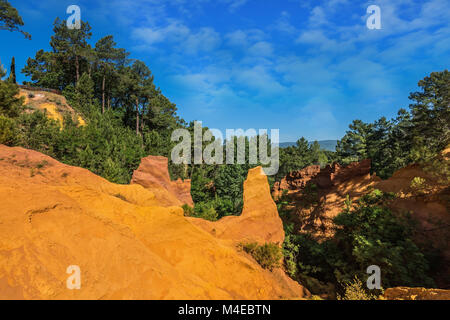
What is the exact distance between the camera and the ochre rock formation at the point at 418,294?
4.95 m

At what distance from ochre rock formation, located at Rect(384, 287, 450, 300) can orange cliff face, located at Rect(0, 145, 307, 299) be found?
121 inches

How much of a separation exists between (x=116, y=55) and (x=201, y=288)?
44475 mm

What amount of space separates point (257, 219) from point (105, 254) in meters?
8.59

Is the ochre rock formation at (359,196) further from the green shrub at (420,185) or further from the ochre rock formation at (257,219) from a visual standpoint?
the ochre rock formation at (257,219)

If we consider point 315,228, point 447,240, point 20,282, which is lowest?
point 315,228

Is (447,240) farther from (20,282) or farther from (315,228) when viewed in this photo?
(20,282)

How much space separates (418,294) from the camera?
5250 millimetres

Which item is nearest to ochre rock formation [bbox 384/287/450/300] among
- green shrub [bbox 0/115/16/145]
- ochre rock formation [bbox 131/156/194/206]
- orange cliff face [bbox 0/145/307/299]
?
orange cliff face [bbox 0/145/307/299]

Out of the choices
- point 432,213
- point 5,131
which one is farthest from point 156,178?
point 432,213

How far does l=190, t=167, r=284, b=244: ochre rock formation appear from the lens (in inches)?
427

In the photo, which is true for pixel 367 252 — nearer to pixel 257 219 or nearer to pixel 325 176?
pixel 257 219

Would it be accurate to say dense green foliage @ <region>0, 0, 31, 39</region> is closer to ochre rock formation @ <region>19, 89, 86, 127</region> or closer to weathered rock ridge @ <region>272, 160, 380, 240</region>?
ochre rock formation @ <region>19, 89, 86, 127</region>

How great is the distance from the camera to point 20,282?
138 inches
